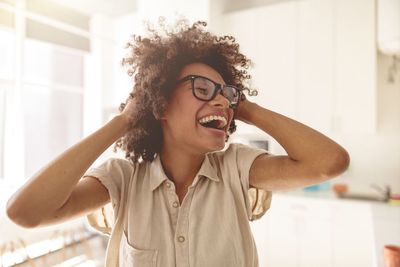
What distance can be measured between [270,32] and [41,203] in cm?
311

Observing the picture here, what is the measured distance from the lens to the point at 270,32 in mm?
3383

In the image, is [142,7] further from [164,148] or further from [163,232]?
[163,232]

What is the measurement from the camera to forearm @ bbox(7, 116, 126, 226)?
2.57ft

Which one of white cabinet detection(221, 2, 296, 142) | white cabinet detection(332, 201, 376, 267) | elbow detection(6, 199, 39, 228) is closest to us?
elbow detection(6, 199, 39, 228)

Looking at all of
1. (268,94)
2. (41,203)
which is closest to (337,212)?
(268,94)

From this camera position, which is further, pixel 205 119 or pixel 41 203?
pixel 205 119

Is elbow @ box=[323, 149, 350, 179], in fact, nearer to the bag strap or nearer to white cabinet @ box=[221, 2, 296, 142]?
the bag strap

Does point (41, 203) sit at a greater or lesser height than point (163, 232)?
greater

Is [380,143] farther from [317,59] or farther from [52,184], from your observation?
[52,184]

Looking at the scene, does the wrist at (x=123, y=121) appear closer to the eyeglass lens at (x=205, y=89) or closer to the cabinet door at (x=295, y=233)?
the eyeglass lens at (x=205, y=89)

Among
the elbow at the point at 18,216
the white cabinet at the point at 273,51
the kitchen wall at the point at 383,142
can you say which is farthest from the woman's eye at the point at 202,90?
the kitchen wall at the point at 383,142

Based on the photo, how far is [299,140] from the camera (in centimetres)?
94

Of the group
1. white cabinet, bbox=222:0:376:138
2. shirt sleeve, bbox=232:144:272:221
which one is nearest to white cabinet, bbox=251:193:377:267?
white cabinet, bbox=222:0:376:138

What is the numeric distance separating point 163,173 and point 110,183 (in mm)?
163
